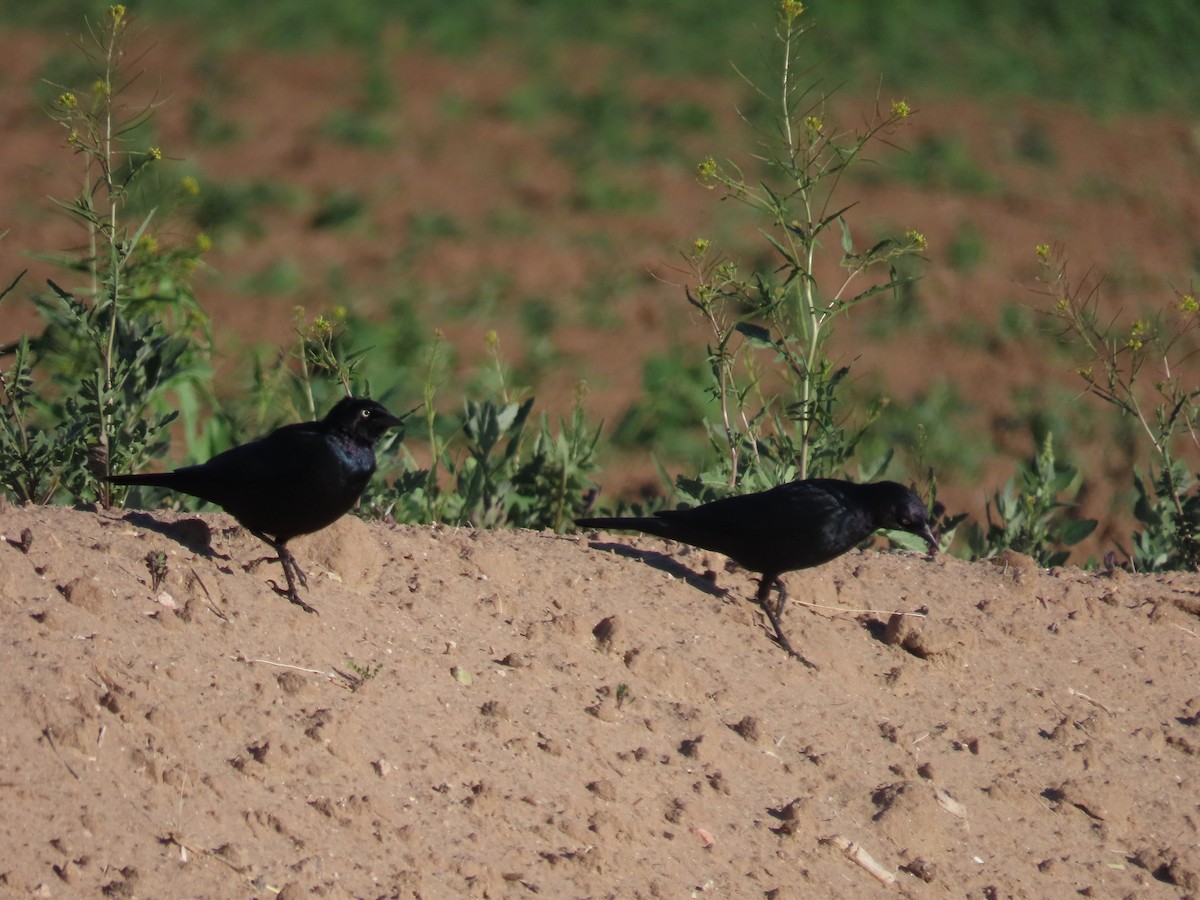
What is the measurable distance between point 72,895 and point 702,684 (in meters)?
1.96

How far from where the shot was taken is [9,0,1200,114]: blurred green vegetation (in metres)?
17.1

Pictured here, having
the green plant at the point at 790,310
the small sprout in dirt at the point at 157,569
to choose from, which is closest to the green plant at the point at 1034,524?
the green plant at the point at 790,310

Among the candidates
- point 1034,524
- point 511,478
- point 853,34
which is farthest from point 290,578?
point 853,34

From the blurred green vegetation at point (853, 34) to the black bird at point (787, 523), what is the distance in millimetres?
11560

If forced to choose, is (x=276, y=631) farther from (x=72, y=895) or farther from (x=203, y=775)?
(x=72, y=895)

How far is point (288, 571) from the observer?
4797 millimetres

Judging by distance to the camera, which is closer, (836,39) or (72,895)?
(72,895)

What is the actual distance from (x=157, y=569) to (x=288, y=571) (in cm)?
37

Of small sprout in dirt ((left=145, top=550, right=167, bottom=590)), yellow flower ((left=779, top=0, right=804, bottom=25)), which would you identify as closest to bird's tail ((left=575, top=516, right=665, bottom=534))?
small sprout in dirt ((left=145, top=550, right=167, bottom=590))

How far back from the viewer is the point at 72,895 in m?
3.53

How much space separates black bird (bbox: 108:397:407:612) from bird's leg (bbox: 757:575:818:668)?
49.1 inches

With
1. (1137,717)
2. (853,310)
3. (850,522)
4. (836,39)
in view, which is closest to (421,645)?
(850,522)

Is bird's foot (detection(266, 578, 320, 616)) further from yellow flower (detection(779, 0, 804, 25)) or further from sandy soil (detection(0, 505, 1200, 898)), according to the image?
yellow flower (detection(779, 0, 804, 25))

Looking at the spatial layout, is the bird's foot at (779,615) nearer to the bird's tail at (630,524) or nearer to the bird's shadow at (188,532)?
the bird's tail at (630,524)
